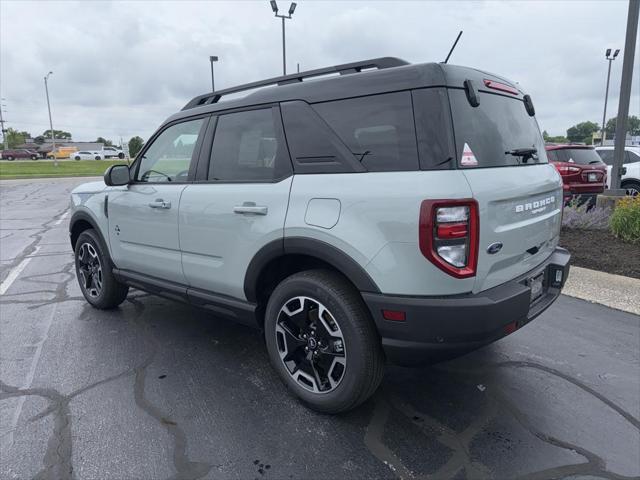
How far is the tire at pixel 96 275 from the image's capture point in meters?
4.56

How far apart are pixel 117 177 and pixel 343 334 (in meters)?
2.55

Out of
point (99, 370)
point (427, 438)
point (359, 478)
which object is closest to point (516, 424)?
point (427, 438)

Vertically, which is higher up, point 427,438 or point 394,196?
point 394,196

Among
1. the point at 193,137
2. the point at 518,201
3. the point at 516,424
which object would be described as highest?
the point at 193,137

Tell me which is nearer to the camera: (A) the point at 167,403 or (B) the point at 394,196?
(B) the point at 394,196

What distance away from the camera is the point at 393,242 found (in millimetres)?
2355

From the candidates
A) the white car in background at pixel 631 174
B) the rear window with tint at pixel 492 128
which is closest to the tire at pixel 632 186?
the white car in background at pixel 631 174

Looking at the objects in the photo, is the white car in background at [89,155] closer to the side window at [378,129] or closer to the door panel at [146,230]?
the door panel at [146,230]

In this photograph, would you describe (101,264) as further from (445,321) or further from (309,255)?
(445,321)

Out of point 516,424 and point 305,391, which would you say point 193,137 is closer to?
point 305,391

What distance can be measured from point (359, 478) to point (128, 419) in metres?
1.43

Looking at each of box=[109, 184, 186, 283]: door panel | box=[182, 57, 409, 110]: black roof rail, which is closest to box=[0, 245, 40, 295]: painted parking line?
box=[109, 184, 186, 283]: door panel

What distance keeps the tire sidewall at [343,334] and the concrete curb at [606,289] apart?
3.57 meters

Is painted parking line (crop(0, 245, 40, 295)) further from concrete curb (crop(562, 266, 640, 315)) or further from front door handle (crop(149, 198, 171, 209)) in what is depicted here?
concrete curb (crop(562, 266, 640, 315))
